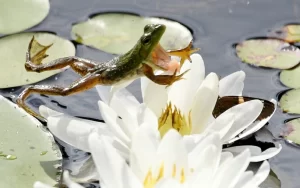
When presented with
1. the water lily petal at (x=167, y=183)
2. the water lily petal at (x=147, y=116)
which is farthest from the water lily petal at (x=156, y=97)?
the water lily petal at (x=167, y=183)

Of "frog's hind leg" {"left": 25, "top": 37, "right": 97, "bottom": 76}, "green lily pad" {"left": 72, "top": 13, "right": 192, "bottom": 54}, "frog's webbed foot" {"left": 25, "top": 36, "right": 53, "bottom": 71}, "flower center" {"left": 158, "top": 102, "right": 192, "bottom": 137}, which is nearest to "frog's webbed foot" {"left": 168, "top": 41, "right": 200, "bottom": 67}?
"flower center" {"left": 158, "top": 102, "right": 192, "bottom": 137}

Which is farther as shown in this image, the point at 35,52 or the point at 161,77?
the point at 35,52

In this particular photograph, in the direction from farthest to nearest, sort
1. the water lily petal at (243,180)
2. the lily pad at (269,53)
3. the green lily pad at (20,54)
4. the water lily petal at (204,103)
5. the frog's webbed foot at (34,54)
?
1. the lily pad at (269,53)
2. the green lily pad at (20,54)
3. the frog's webbed foot at (34,54)
4. the water lily petal at (204,103)
5. the water lily petal at (243,180)

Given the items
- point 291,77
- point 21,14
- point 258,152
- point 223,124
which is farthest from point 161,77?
point 21,14

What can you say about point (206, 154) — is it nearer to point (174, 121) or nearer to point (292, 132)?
point (174, 121)

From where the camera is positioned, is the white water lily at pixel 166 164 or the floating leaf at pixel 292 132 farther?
the floating leaf at pixel 292 132

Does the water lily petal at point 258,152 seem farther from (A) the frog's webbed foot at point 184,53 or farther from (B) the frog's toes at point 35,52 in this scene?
→ (B) the frog's toes at point 35,52
